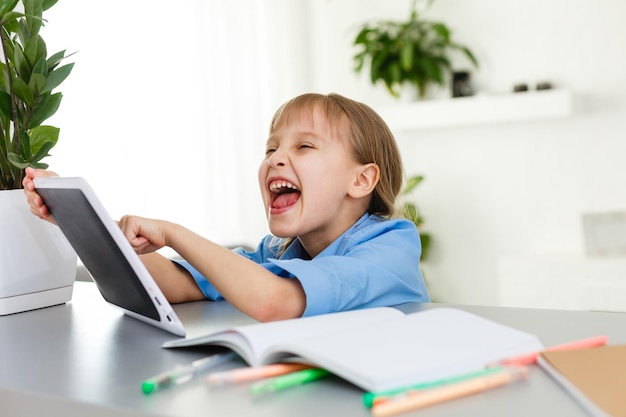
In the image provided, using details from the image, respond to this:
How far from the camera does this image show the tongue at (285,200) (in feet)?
4.58

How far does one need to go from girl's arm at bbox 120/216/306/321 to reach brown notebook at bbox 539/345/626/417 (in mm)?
380

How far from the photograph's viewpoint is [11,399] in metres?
0.81

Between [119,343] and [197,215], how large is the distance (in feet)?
8.77

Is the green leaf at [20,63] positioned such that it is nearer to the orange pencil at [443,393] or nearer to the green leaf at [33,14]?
the green leaf at [33,14]

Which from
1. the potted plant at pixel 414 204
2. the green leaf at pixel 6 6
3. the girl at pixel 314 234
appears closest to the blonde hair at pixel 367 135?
the girl at pixel 314 234

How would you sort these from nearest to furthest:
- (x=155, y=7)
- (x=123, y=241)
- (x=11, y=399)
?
(x=11, y=399) < (x=123, y=241) < (x=155, y=7)

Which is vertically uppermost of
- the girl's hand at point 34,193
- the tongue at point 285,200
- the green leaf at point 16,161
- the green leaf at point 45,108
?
the green leaf at point 45,108

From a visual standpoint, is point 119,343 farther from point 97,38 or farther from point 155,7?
point 155,7

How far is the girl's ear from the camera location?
4.66 ft

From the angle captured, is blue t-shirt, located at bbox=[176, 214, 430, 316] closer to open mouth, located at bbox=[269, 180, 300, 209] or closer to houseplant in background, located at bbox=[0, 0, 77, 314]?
open mouth, located at bbox=[269, 180, 300, 209]

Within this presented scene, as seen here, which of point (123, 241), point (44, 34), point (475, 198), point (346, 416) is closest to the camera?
point (346, 416)

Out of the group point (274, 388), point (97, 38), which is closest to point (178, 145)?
point (97, 38)

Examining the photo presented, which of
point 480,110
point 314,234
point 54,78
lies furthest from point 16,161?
point 480,110

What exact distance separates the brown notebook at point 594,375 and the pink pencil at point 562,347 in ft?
0.03
